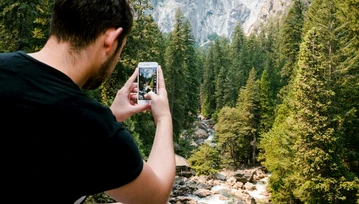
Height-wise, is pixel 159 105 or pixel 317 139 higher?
Result: pixel 159 105

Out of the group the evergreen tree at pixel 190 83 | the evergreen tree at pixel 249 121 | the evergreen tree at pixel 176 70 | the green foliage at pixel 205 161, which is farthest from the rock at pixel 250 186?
the evergreen tree at pixel 190 83

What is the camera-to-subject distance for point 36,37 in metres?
14.9

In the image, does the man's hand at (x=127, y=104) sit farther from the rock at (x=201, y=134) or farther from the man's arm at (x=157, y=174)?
the rock at (x=201, y=134)

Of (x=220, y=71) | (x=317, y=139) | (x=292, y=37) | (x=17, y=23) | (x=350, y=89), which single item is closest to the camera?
(x=17, y=23)

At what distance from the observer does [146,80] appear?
7.80 ft

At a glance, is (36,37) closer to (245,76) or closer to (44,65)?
(44,65)

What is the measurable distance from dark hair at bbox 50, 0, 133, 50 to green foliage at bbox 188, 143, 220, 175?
30.7 m

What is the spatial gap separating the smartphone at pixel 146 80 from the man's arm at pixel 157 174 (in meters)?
0.29

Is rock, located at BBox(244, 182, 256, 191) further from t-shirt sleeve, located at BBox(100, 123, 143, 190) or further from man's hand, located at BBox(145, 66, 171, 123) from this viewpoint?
t-shirt sleeve, located at BBox(100, 123, 143, 190)

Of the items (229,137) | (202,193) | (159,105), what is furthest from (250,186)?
(159,105)

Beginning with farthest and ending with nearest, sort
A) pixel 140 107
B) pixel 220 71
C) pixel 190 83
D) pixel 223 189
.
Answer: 1. pixel 220 71
2. pixel 190 83
3. pixel 223 189
4. pixel 140 107

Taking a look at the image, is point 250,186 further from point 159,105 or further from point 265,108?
point 159,105

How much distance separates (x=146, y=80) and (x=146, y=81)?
16 mm

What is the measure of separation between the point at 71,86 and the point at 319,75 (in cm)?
1839
